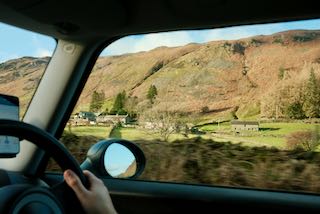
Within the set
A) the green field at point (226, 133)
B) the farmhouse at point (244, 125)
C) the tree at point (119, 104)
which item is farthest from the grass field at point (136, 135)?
the farmhouse at point (244, 125)

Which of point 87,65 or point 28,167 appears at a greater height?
point 87,65

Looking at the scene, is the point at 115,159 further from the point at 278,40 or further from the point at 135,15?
the point at 278,40

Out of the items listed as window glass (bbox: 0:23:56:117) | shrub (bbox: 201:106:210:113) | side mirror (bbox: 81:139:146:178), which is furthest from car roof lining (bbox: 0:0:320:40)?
side mirror (bbox: 81:139:146:178)

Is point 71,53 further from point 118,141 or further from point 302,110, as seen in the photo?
point 302,110

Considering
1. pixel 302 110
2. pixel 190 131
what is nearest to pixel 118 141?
pixel 190 131

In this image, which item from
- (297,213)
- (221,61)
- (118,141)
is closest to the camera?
(297,213)

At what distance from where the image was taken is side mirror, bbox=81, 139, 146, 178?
2961 millimetres

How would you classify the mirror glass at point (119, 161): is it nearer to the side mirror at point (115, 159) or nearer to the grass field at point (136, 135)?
the side mirror at point (115, 159)

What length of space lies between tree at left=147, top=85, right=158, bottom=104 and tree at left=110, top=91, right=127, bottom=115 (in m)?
0.16

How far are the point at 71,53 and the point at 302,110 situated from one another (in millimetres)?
1425

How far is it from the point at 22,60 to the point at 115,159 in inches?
32.4

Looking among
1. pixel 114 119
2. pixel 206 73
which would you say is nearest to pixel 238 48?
pixel 206 73

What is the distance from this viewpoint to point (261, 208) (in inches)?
117

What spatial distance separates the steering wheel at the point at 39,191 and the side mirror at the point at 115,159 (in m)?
1.09
